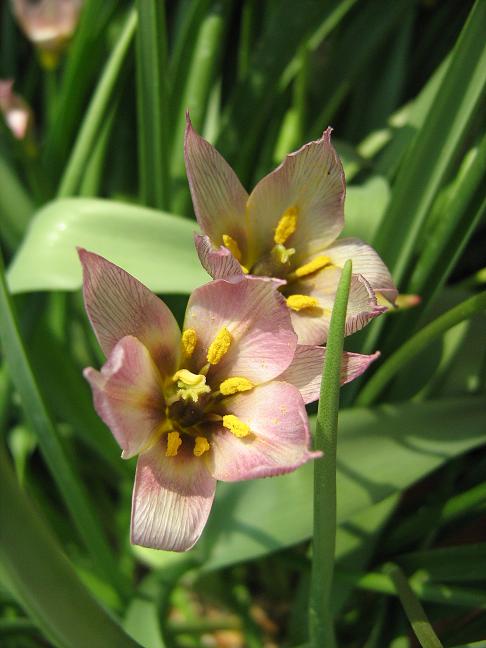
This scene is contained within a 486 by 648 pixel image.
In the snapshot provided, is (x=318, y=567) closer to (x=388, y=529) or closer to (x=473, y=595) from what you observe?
(x=473, y=595)

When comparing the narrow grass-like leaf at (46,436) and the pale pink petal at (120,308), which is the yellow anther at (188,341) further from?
the narrow grass-like leaf at (46,436)

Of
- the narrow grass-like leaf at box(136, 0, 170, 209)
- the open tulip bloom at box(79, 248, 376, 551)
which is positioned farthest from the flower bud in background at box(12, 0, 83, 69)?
the open tulip bloom at box(79, 248, 376, 551)

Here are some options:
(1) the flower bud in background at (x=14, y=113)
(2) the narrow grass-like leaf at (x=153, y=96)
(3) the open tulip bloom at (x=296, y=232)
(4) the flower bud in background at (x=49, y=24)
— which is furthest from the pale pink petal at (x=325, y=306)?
(4) the flower bud in background at (x=49, y=24)

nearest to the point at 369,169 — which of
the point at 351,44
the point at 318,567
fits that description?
the point at 351,44

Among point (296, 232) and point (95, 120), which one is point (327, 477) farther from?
point (95, 120)

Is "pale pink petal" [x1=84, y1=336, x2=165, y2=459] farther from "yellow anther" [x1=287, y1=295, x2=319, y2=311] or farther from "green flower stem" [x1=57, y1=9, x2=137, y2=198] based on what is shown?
"green flower stem" [x1=57, y1=9, x2=137, y2=198]

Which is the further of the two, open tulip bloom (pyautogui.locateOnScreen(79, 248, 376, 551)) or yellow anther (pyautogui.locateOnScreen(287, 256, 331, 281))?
yellow anther (pyautogui.locateOnScreen(287, 256, 331, 281))

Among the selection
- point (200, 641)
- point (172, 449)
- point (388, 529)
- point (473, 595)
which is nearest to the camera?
point (172, 449)
